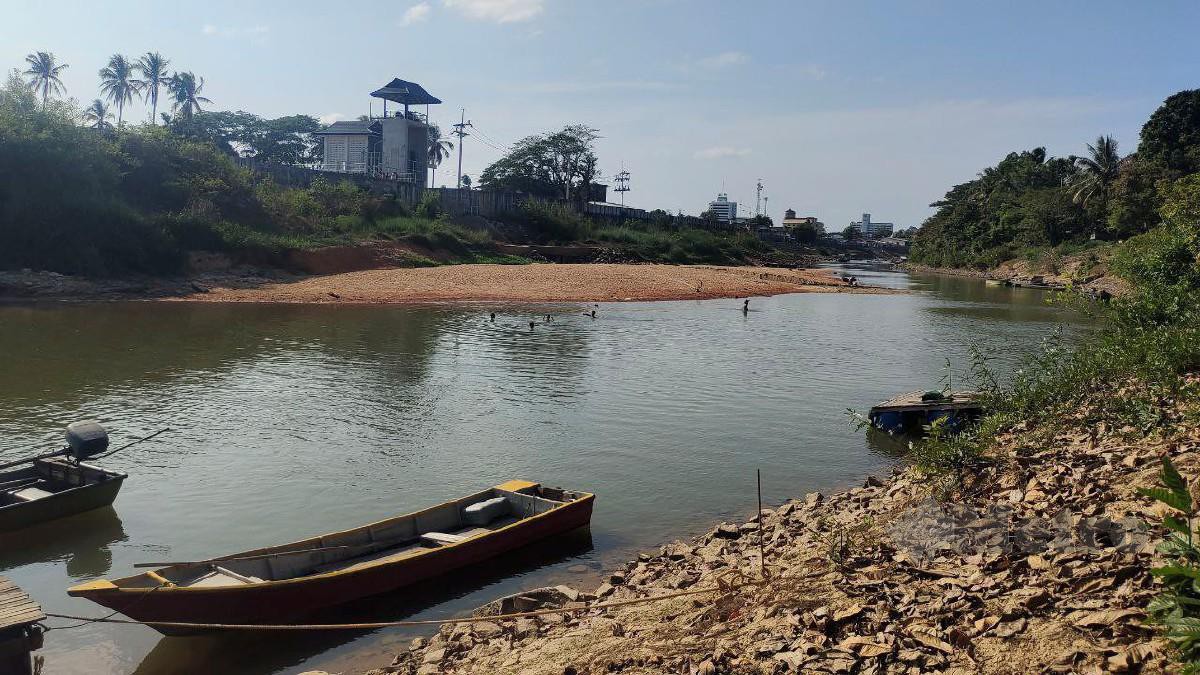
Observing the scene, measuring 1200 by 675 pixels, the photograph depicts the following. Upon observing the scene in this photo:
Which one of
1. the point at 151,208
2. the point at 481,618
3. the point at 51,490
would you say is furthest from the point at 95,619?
the point at 151,208

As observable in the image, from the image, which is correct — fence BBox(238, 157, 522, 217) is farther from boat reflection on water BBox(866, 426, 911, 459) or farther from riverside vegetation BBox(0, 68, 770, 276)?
boat reflection on water BBox(866, 426, 911, 459)

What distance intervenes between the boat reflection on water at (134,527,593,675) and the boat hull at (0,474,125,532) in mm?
4660

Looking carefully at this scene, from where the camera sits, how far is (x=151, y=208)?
186 ft

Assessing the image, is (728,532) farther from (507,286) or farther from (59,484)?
(507,286)

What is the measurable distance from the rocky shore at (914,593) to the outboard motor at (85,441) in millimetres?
8246

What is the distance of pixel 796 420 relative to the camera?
74.4ft

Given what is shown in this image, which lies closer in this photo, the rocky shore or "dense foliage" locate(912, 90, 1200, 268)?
the rocky shore

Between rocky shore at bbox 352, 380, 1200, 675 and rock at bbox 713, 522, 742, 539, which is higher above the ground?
rocky shore at bbox 352, 380, 1200, 675

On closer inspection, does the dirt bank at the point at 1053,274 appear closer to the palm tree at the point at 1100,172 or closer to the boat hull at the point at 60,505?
the palm tree at the point at 1100,172

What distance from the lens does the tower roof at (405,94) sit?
8288cm

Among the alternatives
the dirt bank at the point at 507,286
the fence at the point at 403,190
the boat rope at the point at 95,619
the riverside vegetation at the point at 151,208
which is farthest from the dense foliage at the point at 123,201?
the boat rope at the point at 95,619

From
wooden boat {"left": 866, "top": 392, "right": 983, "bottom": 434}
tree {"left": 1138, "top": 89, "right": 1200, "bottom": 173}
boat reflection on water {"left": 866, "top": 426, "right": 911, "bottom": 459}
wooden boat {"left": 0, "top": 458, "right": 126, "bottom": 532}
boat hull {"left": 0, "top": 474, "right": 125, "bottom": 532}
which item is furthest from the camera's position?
tree {"left": 1138, "top": 89, "right": 1200, "bottom": 173}

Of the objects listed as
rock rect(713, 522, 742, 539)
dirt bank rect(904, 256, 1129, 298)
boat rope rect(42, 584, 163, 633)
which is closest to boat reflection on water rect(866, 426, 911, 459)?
rock rect(713, 522, 742, 539)

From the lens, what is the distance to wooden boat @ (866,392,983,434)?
65.1ft
